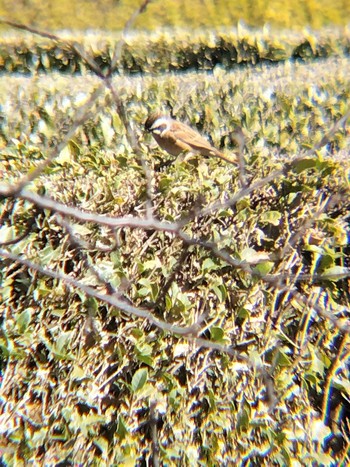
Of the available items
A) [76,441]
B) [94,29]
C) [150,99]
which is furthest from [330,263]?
[94,29]

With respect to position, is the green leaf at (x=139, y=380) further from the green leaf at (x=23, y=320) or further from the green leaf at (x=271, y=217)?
the green leaf at (x=271, y=217)

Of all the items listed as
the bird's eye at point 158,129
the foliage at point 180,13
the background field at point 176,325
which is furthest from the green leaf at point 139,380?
the foliage at point 180,13

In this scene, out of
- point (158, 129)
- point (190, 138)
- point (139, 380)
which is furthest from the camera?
point (190, 138)

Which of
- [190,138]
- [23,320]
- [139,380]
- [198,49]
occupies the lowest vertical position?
[139,380]

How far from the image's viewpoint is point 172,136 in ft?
15.3

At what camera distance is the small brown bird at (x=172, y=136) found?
4.56 metres

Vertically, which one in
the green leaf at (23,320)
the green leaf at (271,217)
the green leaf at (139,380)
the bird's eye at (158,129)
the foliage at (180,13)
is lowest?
Answer: the green leaf at (139,380)

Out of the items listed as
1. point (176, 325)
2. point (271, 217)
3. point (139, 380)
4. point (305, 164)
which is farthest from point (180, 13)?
point (139, 380)

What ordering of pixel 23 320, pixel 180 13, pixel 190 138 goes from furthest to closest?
pixel 180 13
pixel 190 138
pixel 23 320

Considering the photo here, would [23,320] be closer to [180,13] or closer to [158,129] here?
[158,129]

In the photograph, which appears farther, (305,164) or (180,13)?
(180,13)

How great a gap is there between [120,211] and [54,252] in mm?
443

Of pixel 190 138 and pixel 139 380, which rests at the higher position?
pixel 190 138

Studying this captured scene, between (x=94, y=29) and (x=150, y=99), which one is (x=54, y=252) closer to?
(x=150, y=99)
